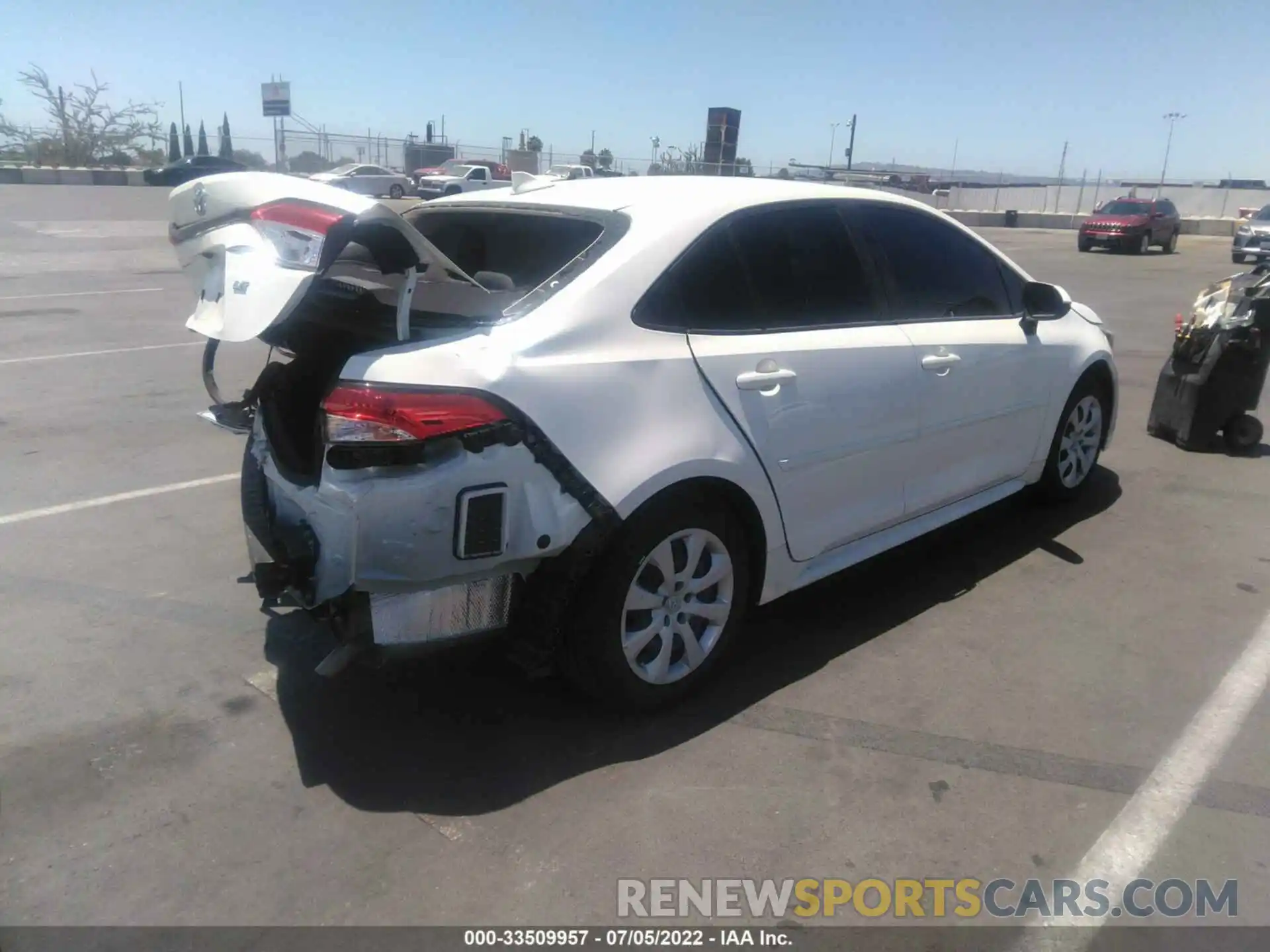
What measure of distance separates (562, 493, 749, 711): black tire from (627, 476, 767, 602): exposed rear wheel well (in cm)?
1

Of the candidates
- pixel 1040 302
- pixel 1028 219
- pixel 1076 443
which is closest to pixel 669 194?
pixel 1040 302

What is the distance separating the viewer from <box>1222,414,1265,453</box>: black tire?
23.3 feet

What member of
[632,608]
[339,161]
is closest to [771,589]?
[632,608]

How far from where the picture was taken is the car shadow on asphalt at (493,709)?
3.15 meters

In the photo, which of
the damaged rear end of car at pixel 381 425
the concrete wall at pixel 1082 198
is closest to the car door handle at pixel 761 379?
the damaged rear end of car at pixel 381 425

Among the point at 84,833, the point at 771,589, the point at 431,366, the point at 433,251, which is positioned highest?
the point at 433,251

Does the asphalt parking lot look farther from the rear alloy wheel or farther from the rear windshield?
the rear windshield

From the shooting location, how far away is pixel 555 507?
302 cm

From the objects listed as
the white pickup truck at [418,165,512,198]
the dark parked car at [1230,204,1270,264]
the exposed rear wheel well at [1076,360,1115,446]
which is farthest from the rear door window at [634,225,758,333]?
the white pickup truck at [418,165,512,198]

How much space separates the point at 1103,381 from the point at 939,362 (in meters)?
1.95

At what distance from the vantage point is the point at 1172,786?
3.21m

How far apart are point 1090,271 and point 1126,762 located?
2186 cm
